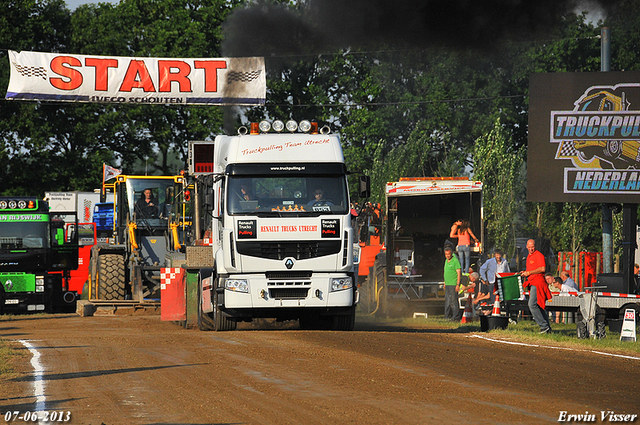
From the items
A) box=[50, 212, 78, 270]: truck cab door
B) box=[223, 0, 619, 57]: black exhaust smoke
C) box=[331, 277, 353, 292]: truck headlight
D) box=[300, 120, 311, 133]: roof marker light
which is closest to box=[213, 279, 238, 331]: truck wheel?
box=[331, 277, 353, 292]: truck headlight

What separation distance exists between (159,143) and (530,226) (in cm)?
2335

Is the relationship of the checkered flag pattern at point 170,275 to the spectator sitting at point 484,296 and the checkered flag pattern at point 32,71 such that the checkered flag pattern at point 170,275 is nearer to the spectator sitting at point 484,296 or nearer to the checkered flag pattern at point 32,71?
the spectator sitting at point 484,296

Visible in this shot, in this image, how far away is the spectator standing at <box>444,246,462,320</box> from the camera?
21938mm

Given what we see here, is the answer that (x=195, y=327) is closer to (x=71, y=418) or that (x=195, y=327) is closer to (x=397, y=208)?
(x=397, y=208)

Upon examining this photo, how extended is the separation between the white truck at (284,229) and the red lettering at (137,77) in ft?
35.1

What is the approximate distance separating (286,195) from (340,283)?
193cm

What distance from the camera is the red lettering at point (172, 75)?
26688 millimetres

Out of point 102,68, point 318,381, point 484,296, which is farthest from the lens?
point 102,68

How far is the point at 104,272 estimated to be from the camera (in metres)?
23.7

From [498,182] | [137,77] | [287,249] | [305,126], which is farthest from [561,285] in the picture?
[498,182]

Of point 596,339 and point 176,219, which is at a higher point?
point 176,219

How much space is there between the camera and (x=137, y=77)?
26625 millimetres

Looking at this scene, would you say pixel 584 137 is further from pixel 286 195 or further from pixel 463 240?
pixel 286 195

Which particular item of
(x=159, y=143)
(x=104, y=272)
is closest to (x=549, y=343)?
(x=104, y=272)
